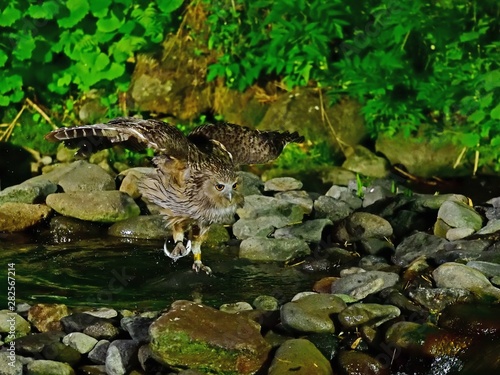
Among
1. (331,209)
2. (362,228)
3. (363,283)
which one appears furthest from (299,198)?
(363,283)

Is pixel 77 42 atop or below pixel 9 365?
atop

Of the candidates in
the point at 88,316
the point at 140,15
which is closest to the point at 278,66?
the point at 140,15

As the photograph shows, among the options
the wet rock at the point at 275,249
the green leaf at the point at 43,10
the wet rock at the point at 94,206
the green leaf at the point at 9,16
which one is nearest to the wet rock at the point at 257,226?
the wet rock at the point at 275,249

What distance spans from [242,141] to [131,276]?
1443 mm

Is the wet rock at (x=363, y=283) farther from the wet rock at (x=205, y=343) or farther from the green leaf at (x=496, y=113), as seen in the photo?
the green leaf at (x=496, y=113)

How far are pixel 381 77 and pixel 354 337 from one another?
4.67 m

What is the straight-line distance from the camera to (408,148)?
1066 cm

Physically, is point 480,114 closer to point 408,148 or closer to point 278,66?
point 408,148

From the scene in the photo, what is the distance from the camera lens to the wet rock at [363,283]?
6.89 meters

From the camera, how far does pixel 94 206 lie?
906 centimetres

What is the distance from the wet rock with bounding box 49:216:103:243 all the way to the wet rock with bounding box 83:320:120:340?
2.50 meters

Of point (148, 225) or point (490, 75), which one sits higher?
point (490, 75)

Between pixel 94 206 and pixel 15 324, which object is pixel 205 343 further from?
pixel 94 206

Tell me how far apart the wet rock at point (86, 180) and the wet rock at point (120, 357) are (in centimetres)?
368
